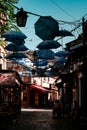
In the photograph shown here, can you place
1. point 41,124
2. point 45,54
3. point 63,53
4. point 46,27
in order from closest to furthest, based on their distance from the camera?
point 46,27, point 45,54, point 63,53, point 41,124

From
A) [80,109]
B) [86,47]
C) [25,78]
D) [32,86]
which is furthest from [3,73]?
[25,78]

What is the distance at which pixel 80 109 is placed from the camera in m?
25.4

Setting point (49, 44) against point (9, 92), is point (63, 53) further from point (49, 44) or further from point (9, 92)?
point (9, 92)

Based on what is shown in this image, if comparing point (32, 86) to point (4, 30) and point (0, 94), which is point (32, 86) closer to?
point (0, 94)

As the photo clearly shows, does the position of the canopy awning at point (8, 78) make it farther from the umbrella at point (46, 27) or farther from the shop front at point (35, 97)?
the shop front at point (35, 97)

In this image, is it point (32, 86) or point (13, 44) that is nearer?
point (13, 44)

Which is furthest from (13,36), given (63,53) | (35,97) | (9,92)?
(35,97)

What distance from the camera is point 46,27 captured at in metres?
19.5

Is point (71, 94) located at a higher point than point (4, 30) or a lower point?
lower

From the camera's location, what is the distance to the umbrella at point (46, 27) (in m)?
19.3

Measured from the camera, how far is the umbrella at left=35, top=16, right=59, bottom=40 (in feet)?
63.4

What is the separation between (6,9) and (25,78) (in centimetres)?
4414

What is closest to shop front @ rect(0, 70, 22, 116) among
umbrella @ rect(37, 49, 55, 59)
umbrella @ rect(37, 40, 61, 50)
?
umbrella @ rect(37, 49, 55, 59)

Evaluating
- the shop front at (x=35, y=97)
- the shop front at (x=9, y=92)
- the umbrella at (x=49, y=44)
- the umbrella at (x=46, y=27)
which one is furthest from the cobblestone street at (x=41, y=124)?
the shop front at (x=35, y=97)
